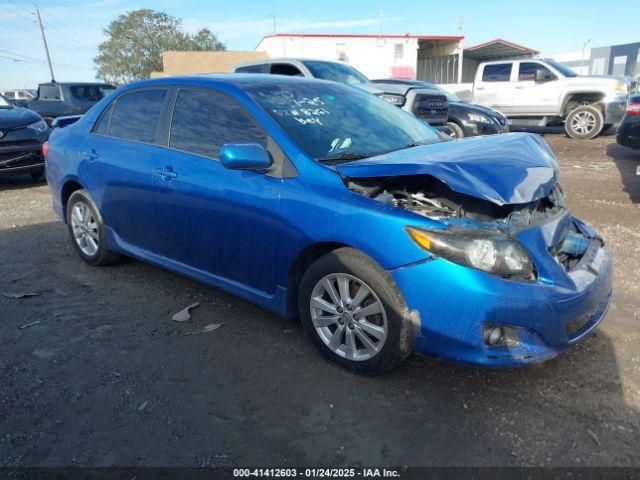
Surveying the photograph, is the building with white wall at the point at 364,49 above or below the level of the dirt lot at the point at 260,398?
above

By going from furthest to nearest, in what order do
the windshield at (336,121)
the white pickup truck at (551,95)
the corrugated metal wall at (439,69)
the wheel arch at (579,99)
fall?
the corrugated metal wall at (439,69), the wheel arch at (579,99), the white pickup truck at (551,95), the windshield at (336,121)

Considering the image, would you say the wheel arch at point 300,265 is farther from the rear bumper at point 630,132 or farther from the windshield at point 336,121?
the rear bumper at point 630,132

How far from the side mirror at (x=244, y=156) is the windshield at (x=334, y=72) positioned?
6.31 metres

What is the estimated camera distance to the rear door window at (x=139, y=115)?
3.89 m

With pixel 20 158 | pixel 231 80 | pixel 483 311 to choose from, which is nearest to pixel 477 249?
pixel 483 311

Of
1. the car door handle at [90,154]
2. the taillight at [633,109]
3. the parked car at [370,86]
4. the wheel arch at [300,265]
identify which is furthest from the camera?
the parked car at [370,86]

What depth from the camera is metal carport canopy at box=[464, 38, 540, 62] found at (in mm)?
32269

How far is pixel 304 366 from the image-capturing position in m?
3.05

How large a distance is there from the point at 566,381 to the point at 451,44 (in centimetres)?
3521

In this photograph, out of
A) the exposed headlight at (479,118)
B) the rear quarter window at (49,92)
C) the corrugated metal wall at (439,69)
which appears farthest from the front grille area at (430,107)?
the corrugated metal wall at (439,69)

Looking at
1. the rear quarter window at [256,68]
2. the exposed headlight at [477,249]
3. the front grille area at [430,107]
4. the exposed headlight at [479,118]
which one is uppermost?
the rear quarter window at [256,68]

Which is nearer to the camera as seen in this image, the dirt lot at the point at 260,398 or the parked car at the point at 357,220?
the dirt lot at the point at 260,398

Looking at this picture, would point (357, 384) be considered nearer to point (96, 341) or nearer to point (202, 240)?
point (202, 240)

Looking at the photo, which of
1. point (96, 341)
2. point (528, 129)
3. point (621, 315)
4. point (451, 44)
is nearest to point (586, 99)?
point (528, 129)
